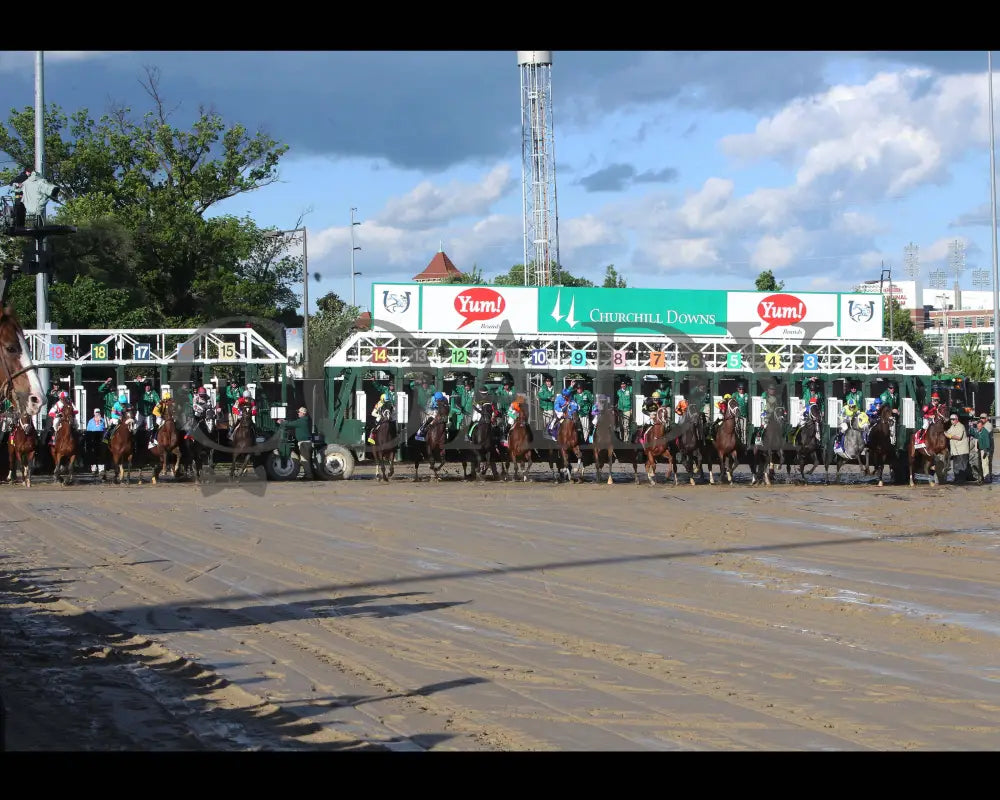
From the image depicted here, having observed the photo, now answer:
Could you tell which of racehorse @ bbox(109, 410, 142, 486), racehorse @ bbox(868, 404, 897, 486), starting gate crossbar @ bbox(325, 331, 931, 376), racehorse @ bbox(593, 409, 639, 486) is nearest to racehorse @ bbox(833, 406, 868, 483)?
racehorse @ bbox(868, 404, 897, 486)

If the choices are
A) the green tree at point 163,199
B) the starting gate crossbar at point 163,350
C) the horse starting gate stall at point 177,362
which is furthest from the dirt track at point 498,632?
the green tree at point 163,199

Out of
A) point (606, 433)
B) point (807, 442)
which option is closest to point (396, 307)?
point (606, 433)

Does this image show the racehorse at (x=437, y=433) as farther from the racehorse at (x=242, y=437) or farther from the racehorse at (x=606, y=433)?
the racehorse at (x=242, y=437)

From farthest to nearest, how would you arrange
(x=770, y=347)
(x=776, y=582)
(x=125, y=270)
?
(x=125, y=270) → (x=770, y=347) → (x=776, y=582)

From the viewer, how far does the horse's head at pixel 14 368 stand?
677 cm

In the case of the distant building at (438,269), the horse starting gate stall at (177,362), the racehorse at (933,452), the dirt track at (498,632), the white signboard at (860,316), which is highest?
the distant building at (438,269)

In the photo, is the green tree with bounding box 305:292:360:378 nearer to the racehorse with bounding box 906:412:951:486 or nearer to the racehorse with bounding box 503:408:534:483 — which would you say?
the racehorse with bounding box 503:408:534:483

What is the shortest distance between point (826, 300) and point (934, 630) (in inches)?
900

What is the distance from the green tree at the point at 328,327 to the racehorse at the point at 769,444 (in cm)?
3122

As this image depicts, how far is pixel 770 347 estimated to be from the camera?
106 ft

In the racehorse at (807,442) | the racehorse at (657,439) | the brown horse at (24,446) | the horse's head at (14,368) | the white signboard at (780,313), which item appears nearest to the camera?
the horse's head at (14,368)

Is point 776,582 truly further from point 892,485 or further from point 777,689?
point 892,485

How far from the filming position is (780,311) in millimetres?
32344
